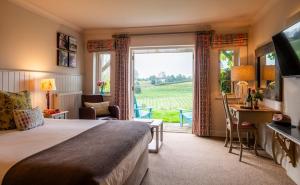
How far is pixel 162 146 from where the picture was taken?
13.4 ft

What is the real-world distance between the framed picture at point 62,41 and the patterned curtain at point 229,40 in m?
3.26

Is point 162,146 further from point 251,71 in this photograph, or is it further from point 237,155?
point 251,71

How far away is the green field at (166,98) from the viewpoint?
6.49 meters

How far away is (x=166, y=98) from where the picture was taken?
275 inches

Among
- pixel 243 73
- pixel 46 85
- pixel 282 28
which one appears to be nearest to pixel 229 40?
pixel 243 73

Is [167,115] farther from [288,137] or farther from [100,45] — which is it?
[288,137]

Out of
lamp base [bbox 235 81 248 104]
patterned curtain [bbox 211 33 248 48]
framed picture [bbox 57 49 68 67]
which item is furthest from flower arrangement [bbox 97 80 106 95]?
lamp base [bbox 235 81 248 104]

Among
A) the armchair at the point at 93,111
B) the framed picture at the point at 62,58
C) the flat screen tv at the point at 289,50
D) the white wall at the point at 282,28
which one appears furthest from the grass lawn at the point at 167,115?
the flat screen tv at the point at 289,50

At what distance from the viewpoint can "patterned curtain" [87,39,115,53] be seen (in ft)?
17.4

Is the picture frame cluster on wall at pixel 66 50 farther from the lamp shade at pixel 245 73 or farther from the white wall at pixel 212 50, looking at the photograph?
the lamp shade at pixel 245 73

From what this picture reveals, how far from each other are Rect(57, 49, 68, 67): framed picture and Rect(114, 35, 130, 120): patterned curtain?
3.85 ft

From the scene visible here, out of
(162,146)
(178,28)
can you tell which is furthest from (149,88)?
(162,146)

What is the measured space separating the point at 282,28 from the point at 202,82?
2.04 metres

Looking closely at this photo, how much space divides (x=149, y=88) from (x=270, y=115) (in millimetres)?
3748
